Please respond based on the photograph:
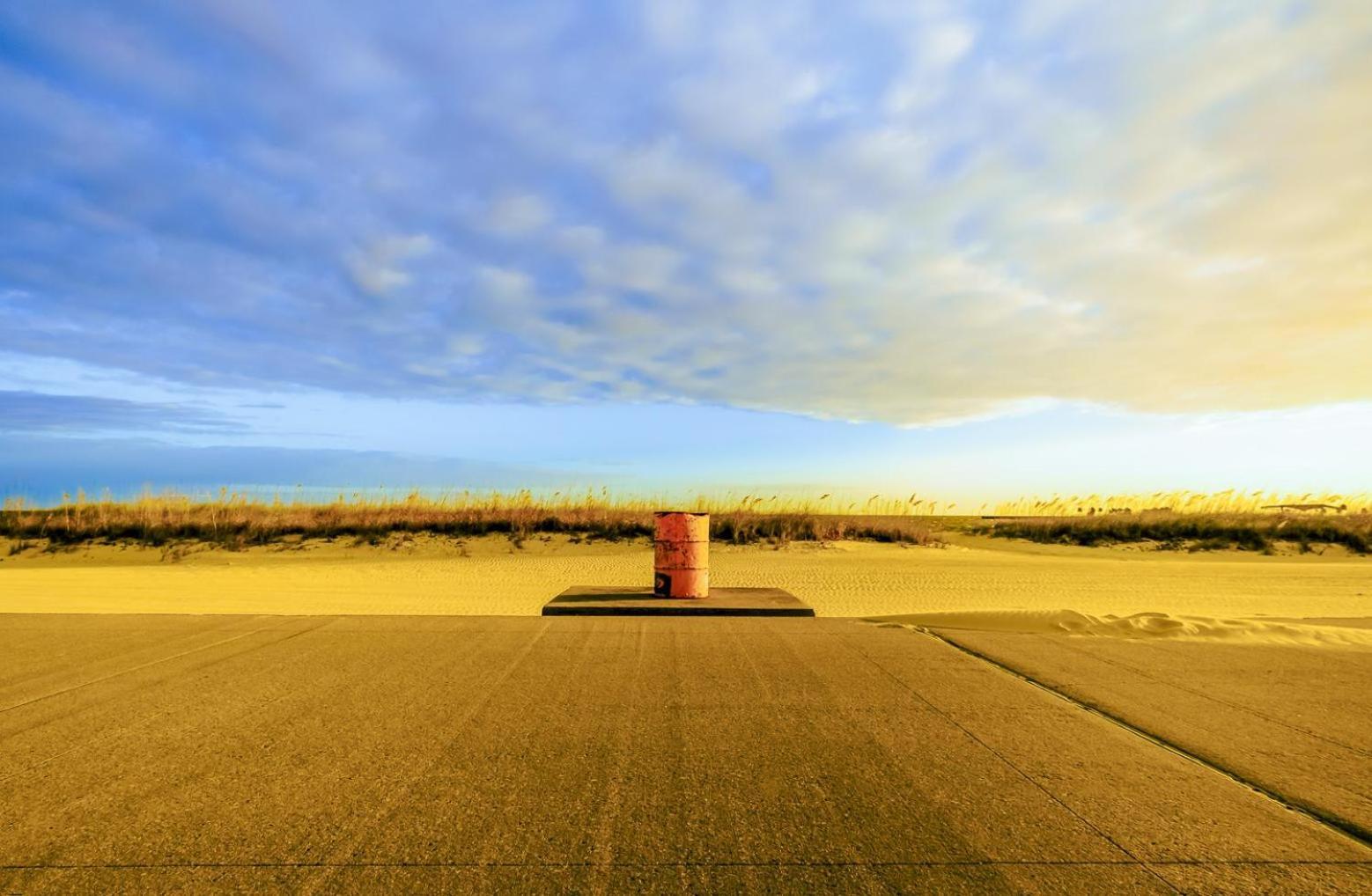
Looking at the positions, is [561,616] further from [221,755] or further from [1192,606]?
[1192,606]

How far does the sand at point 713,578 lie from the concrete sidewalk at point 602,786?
237 inches

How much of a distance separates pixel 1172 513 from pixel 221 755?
102 feet

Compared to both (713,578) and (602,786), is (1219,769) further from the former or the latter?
(713,578)

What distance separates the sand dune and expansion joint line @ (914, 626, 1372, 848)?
277cm

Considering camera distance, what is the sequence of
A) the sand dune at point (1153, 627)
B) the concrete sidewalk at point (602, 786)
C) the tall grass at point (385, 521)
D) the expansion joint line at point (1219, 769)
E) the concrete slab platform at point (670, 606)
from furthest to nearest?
the tall grass at point (385, 521)
the concrete slab platform at point (670, 606)
the sand dune at point (1153, 627)
the expansion joint line at point (1219, 769)
the concrete sidewalk at point (602, 786)

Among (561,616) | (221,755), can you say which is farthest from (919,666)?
(221,755)

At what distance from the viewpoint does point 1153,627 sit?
921cm

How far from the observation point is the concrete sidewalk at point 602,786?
3.09 metres

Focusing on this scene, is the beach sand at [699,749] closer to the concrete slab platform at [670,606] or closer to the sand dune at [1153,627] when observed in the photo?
the sand dune at [1153,627]

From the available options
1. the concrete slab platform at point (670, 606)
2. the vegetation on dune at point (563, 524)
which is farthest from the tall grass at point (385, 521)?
the concrete slab platform at point (670, 606)

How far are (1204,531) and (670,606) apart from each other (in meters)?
23.0

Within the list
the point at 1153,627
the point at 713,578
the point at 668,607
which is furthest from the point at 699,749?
the point at 713,578

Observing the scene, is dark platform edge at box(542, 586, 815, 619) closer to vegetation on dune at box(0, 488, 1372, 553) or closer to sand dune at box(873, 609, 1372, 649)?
sand dune at box(873, 609, 1372, 649)

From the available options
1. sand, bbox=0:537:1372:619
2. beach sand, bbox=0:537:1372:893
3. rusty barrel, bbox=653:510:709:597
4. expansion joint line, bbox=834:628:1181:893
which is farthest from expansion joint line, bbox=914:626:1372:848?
sand, bbox=0:537:1372:619
